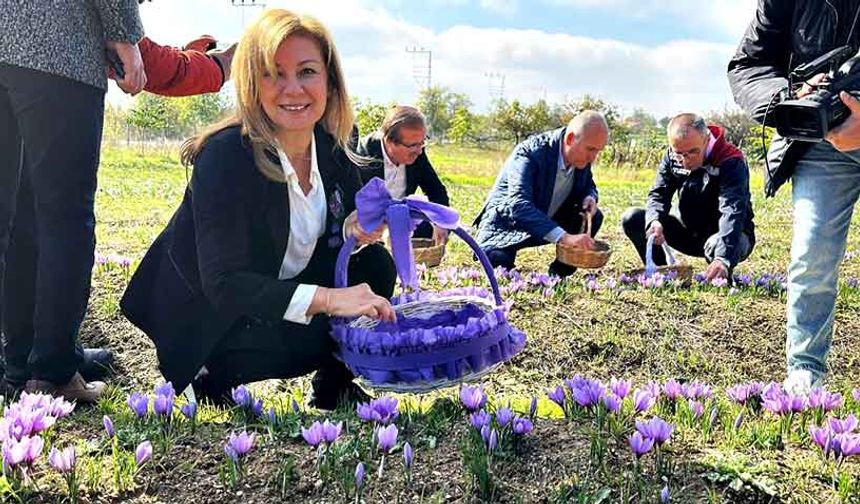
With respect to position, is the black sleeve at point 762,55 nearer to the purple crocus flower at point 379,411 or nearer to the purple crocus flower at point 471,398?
the purple crocus flower at point 471,398

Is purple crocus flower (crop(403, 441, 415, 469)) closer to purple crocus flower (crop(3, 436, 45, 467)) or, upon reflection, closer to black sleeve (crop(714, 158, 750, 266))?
purple crocus flower (crop(3, 436, 45, 467))

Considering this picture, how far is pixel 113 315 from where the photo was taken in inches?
175

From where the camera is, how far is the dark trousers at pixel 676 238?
5.76 metres

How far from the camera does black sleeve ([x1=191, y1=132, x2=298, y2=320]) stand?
2.66 metres

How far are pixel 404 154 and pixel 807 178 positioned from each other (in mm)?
2923

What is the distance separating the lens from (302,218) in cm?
305

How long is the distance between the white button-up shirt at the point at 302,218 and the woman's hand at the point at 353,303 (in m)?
0.51

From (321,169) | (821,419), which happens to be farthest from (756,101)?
(321,169)

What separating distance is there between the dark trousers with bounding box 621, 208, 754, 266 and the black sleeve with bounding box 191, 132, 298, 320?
375 centimetres

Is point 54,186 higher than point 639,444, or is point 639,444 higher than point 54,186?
point 54,186

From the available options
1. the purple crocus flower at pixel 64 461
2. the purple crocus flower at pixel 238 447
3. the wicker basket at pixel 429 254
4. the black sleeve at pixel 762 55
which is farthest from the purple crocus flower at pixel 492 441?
the wicker basket at pixel 429 254

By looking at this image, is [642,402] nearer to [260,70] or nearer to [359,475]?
[359,475]

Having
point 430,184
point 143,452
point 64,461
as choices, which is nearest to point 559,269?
point 430,184

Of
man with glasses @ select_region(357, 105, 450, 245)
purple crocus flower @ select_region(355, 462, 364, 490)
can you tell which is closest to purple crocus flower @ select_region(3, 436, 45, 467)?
purple crocus flower @ select_region(355, 462, 364, 490)
